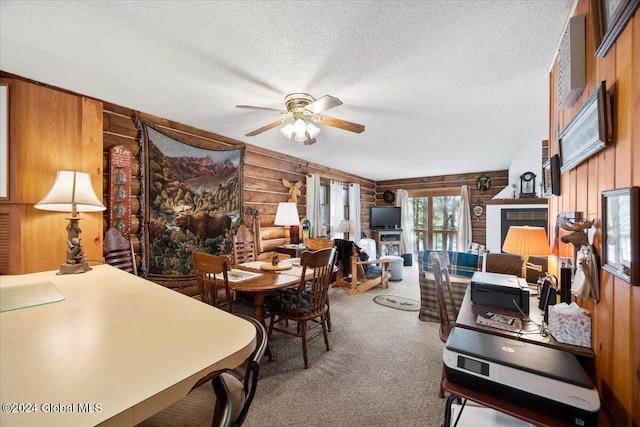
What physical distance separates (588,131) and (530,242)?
2.97ft

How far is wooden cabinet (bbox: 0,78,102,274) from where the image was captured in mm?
1930

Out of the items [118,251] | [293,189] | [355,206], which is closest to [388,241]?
[355,206]

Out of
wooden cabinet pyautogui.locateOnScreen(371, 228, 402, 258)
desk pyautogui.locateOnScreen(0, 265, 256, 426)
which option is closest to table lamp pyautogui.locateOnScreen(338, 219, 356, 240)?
wooden cabinet pyautogui.locateOnScreen(371, 228, 402, 258)

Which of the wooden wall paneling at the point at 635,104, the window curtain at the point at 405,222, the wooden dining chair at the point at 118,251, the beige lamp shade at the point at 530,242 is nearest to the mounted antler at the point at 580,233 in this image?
the wooden wall paneling at the point at 635,104

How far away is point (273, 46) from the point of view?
174 cm

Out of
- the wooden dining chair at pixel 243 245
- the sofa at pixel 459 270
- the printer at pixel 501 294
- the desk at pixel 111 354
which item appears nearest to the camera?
the desk at pixel 111 354

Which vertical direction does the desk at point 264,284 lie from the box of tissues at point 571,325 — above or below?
below

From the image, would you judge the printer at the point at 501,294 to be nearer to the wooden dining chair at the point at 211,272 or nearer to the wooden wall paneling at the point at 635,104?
the wooden wall paneling at the point at 635,104

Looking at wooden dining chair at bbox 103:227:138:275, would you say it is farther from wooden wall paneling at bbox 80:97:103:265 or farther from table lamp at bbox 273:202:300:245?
table lamp at bbox 273:202:300:245

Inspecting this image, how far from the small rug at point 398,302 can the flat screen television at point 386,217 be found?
3.31 meters

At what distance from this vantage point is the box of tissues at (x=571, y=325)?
1234 millimetres

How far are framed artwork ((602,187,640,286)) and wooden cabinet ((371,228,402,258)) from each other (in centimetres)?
622

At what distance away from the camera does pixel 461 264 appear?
3.30 meters

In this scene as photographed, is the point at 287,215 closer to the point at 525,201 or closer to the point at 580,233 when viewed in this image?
the point at 580,233
